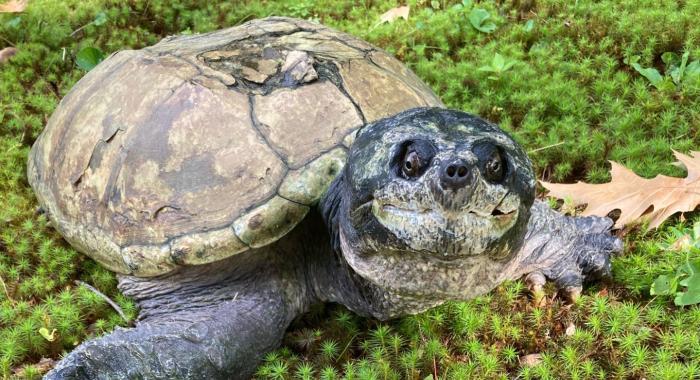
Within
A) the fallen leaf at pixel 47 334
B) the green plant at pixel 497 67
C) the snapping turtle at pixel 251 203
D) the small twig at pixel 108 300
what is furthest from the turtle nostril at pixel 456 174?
the green plant at pixel 497 67

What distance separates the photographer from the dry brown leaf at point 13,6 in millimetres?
4855

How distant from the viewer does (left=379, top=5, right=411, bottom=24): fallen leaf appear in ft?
16.2

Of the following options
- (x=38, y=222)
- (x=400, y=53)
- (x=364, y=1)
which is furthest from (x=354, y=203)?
(x=364, y=1)

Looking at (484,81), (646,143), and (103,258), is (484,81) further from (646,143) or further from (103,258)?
(103,258)

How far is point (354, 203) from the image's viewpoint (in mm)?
1978

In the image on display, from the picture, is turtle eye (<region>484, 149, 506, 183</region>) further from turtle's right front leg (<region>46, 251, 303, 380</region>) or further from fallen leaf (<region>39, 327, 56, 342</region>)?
fallen leaf (<region>39, 327, 56, 342</region>)

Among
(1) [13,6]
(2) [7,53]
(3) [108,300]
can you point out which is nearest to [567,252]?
(3) [108,300]

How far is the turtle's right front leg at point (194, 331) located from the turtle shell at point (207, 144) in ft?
0.63

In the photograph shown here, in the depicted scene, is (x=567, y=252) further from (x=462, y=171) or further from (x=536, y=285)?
(x=462, y=171)

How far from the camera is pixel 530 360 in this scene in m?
2.41

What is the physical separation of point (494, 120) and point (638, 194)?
108 cm

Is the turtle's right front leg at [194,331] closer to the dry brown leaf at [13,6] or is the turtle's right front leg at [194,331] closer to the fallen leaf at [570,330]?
the fallen leaf at [570,330]

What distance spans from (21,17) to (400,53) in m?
3.06

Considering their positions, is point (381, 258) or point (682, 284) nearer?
point (381, 258)
